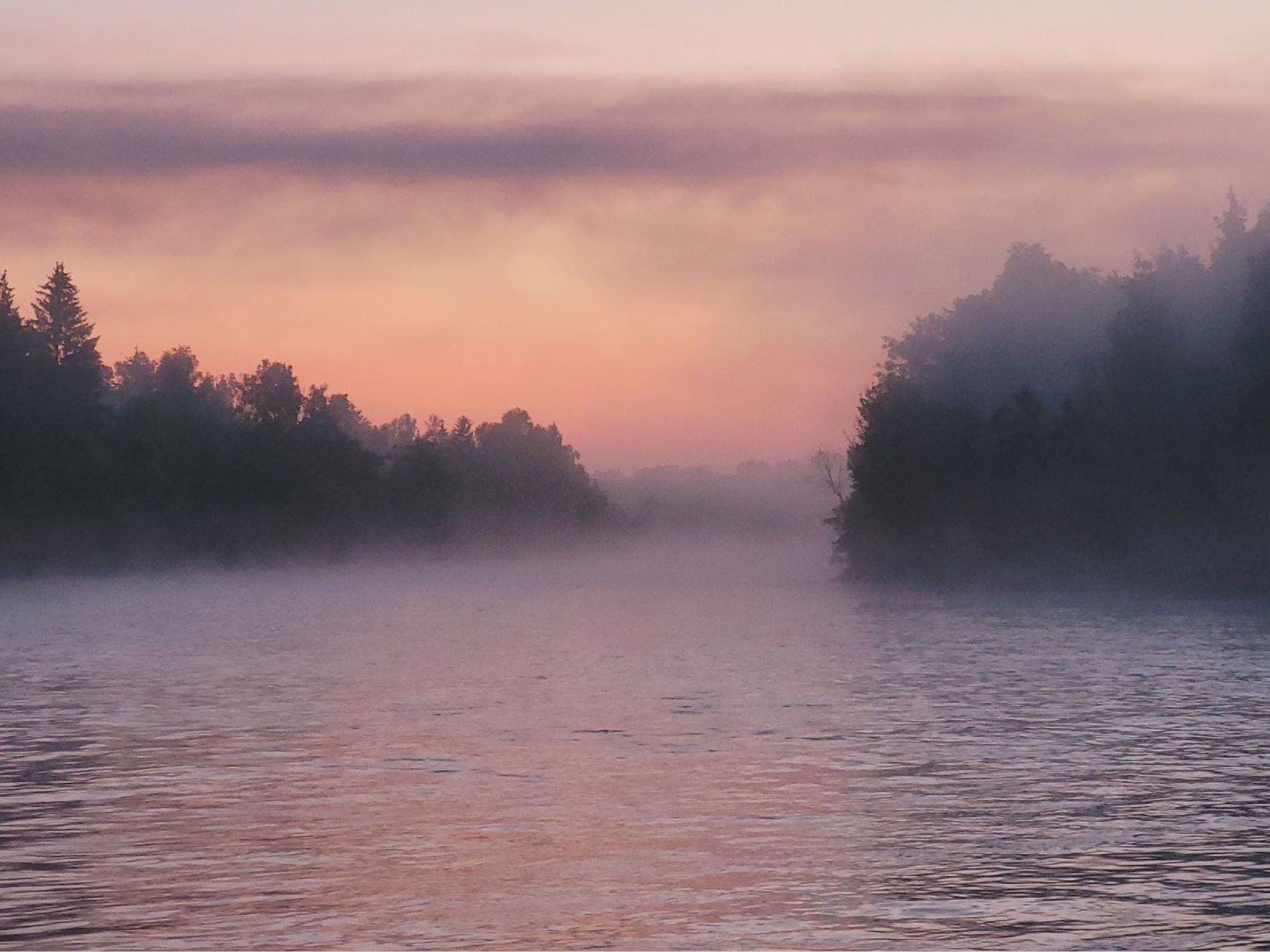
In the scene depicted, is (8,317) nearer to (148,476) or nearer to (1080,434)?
(148,476)

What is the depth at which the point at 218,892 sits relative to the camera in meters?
18.5

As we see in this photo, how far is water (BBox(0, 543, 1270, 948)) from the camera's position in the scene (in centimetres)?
1738

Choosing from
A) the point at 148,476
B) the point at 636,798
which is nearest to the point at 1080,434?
the point at 148,476

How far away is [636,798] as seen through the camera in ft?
82.9

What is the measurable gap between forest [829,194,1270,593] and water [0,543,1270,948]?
47825 mm

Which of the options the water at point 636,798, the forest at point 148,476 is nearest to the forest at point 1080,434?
the water at point 636,798

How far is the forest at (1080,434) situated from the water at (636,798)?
47.8 meters

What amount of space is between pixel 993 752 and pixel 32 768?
52.3 ft

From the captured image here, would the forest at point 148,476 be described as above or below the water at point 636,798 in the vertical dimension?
above

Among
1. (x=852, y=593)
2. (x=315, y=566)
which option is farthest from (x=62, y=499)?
(x=852, y=593)

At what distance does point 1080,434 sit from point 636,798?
9711cm

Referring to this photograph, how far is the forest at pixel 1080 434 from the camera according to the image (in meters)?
103

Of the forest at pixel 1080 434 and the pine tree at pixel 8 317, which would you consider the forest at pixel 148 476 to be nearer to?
the pine tree at pixel 8 317

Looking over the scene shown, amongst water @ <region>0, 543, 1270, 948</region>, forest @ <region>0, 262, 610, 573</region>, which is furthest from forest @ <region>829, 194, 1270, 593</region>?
forest @ <region>0, 262, 610, 573</region>
